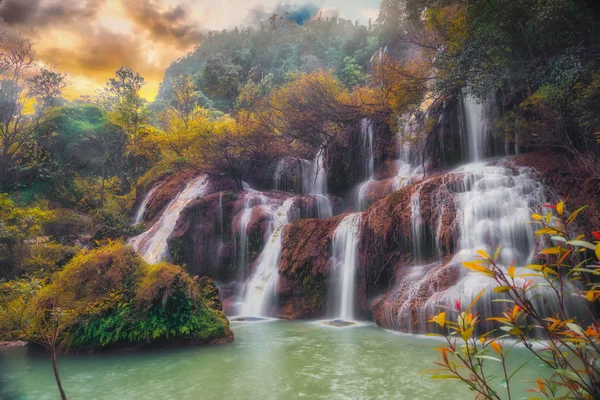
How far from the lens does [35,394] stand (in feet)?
19.5

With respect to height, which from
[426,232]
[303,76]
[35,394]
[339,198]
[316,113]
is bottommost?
[35,394]

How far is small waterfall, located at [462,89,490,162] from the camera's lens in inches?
574

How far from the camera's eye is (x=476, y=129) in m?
14.8

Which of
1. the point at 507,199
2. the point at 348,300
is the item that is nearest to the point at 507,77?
the point at 507,199

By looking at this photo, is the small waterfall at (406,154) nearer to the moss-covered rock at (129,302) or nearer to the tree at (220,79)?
the moss-covered rock at (129,302)

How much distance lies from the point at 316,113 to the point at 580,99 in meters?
11.5

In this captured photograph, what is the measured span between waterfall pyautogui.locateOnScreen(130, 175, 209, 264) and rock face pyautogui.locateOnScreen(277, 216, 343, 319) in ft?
19.7

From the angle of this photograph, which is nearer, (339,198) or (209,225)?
(209,225)

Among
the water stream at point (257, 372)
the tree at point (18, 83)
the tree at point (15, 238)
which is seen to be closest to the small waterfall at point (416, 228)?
the water stream at point (257, 372)

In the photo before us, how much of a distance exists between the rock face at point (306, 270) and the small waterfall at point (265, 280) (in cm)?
45

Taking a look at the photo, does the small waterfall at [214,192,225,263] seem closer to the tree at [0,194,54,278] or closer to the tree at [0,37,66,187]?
the tree at [0,194,54,278]

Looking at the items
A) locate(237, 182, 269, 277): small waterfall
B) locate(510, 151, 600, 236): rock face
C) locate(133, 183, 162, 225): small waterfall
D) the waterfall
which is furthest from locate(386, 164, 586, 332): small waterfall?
locate(133, 183, 162, 225): small waterfall

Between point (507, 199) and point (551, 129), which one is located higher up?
point (551, 129)

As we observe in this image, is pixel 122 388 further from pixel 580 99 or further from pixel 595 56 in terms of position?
pixel 595 56
